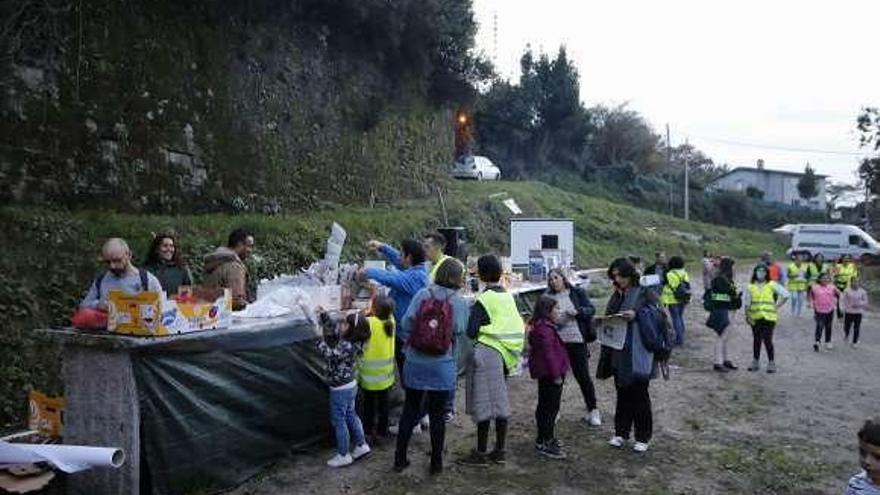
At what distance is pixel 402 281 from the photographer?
6363 mm

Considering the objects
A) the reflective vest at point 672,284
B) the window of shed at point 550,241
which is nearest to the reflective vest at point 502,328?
the reflective vest at point 672,284

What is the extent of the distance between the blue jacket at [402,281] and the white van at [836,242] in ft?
97.6

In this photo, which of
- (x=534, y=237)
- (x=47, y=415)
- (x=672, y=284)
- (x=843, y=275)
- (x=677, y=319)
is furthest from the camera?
(x=843, y=275)

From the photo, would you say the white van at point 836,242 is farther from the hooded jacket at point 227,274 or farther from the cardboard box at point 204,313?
the cardboard box at point 204,313

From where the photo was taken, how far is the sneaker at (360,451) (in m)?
5.90

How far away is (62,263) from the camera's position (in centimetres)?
829

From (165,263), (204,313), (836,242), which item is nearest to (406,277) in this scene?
(204,313)

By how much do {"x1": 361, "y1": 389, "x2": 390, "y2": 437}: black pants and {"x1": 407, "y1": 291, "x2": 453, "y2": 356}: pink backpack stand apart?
108 centimetres

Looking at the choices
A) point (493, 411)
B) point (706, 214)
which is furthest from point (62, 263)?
point (706, 214)

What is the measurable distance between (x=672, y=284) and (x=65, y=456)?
8869 millimetres

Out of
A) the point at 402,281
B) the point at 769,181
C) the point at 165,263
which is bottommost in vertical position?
the point at 402,281

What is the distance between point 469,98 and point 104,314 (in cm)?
2133

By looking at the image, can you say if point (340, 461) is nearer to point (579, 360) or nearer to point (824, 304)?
point (579, 360)

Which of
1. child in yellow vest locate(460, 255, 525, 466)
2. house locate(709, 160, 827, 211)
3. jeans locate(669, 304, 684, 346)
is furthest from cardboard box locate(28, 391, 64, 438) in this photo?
house locate(709, 160, 827, 211)
